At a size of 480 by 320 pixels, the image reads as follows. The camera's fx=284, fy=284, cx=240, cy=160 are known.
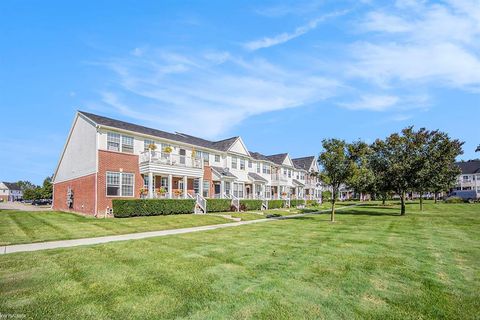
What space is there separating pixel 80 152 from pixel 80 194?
3.83m

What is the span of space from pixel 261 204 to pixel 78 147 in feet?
67.4

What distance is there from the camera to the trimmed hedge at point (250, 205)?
31788mm

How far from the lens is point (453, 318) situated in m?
4.67

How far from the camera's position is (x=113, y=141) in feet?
77.3

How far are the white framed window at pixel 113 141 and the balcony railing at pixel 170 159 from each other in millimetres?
2203

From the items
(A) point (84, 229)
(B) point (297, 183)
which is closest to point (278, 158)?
(B) point (297, 183)

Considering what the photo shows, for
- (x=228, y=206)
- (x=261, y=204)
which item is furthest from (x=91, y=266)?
(x=261, y=204)

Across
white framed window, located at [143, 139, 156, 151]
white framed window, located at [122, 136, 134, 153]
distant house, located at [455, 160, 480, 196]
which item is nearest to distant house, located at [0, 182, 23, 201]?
white framed window, located at [143, 139, 156, 151]

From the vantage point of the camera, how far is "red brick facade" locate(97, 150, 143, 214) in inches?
877

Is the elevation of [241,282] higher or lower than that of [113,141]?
lower

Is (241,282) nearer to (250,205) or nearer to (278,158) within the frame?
(250,205)

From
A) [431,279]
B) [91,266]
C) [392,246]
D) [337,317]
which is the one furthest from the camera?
[392,246]

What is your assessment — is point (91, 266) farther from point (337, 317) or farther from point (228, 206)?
point (228, 206)

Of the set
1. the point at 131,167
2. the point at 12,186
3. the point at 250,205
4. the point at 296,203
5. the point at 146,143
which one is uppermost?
the point at 146,143
